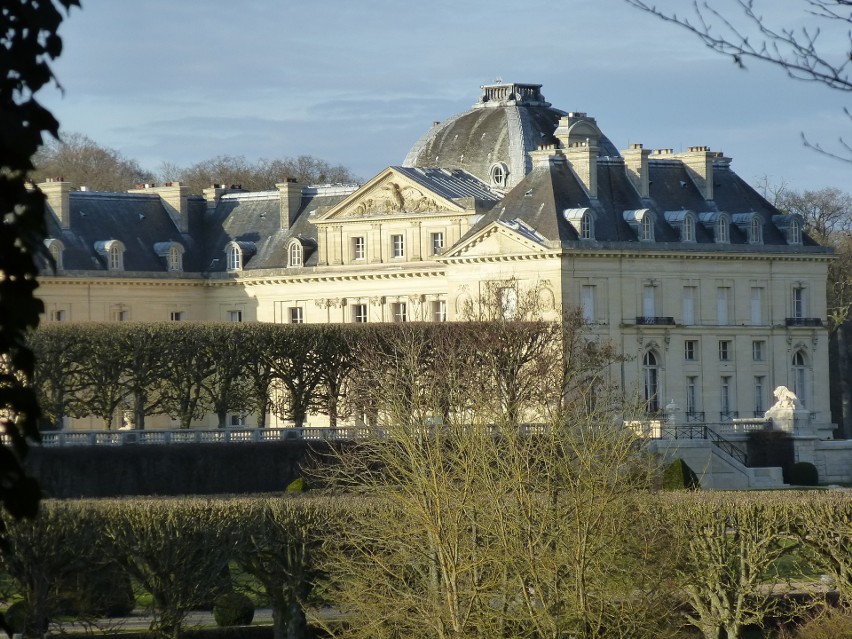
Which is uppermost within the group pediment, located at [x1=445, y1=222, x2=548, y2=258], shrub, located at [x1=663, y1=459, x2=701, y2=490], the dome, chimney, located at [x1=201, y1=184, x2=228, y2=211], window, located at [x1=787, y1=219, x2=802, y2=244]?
the dome

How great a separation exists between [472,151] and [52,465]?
2816 cm

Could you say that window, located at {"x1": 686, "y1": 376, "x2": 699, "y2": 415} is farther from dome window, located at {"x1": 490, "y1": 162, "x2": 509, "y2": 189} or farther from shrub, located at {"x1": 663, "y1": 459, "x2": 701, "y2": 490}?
shrub, located at {"x1": 663, "y1": 459, "x2": 701, "y2": 490}

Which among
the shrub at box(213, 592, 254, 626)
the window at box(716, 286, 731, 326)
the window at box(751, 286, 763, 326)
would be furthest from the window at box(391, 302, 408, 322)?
the shrub at box(213, 592, 254, 626)

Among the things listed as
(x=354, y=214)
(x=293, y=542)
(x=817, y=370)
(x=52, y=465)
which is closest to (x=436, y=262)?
(x=354, y=214)

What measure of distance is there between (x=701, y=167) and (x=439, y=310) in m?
10.1

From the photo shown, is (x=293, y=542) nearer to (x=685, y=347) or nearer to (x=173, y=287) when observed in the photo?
(x=685, y=347)

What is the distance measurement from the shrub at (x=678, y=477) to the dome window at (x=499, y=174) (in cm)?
2225

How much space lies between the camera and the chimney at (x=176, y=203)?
69750 mm

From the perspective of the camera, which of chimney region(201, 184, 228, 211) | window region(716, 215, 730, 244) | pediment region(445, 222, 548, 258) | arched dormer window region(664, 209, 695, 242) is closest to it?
pediment region(445, 222, 548, 258)

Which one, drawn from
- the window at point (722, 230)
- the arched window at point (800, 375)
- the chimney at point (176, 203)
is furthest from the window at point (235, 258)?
the arched window at point (800, 375)

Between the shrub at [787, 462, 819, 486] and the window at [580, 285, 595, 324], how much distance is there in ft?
29.6

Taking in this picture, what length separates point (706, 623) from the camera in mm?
26953

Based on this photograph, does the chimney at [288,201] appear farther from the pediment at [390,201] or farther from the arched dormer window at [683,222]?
the arched dormer window at [683,222]

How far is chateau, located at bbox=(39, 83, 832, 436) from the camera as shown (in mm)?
60312
